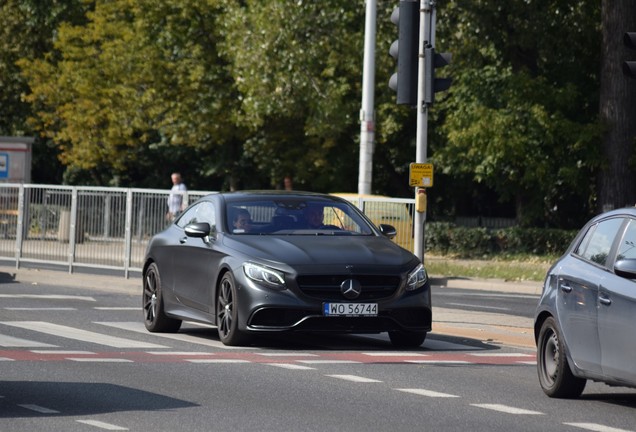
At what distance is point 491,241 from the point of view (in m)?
38.8

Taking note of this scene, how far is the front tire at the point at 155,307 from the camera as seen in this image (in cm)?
1755

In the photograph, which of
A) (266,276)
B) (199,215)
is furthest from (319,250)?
(199,215)

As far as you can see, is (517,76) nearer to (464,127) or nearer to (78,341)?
(464,127)

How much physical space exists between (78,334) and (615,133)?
75.7 ft

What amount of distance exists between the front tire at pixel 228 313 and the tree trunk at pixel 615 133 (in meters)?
22.5

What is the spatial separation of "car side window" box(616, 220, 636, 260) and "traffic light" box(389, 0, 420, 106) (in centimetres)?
783

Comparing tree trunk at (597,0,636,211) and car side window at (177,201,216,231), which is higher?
tree trunk at (597,0,636,211)

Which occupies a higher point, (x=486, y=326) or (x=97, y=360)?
(x=486, y=326)

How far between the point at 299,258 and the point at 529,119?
77.0 ft

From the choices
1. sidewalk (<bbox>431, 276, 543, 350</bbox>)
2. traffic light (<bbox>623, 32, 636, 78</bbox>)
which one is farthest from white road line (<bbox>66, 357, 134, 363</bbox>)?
traffic light (<bbox>623, 32, 636, 78</bbox>)

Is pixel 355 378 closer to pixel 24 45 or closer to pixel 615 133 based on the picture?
pixel 615 133

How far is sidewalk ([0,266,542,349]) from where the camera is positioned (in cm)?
1762

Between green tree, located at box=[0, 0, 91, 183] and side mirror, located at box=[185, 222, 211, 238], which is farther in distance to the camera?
green tree, located at box=[0, 0, 91, 183]

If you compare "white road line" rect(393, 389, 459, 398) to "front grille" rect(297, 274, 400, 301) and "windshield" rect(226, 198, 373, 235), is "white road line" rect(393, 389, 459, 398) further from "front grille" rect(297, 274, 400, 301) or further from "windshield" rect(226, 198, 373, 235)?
"windshield" rect(226, 198, 373, 235)
